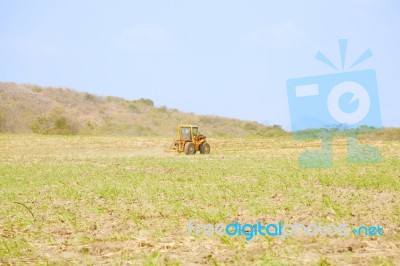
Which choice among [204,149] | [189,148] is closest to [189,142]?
[189,148]

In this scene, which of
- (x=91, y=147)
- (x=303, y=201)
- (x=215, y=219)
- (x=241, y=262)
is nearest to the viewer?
(x=241, y=262)

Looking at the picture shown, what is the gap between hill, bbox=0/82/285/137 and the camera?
57250mm

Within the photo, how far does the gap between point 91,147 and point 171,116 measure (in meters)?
43.0

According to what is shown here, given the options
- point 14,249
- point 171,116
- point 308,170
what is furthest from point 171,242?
point 171,116

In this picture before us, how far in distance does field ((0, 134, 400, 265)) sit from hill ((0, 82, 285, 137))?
3883 cm

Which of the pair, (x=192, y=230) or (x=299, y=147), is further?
(x=299, y=147)

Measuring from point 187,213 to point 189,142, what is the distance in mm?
19421

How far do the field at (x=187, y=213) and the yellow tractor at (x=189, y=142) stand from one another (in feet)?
33.7

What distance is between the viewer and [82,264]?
18.9ft

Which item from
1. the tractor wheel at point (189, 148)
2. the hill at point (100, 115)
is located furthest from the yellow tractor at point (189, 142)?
the hill at point (100, 115)

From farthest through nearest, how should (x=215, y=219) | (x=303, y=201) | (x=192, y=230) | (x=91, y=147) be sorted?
(x=91, y=147)
(x=303, y=201)
(x=215, y=219)
(x=192, y=230)

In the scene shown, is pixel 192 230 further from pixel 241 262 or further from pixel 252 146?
pixel 252 146

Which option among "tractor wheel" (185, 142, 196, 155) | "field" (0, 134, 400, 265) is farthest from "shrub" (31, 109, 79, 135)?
"field" (0, 134, 400, 265)

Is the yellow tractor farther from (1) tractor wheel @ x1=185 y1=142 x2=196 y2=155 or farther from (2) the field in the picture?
(2) the field
